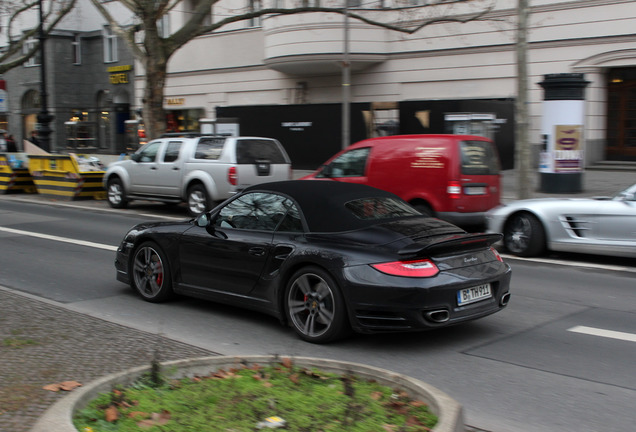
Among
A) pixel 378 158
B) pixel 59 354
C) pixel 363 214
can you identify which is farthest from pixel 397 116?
pixel 59 354

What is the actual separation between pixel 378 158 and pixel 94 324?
7.30 metres

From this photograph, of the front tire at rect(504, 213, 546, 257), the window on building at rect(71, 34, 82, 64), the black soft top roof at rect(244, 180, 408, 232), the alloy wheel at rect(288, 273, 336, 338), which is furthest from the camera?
the window on building at rect(71, 34, 82, 64)

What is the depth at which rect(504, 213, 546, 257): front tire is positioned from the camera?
34.9ft

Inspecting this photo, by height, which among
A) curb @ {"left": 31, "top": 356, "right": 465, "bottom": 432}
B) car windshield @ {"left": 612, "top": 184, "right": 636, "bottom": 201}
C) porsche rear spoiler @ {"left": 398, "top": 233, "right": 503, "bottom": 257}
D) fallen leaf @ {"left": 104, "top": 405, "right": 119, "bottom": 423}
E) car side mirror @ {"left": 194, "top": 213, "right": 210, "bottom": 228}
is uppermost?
car windshield @ {"left": 612, "top": 184, "right": 636, "bottom": 201}

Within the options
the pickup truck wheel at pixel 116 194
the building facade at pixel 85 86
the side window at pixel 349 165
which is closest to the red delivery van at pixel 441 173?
the side window at pixel 349 165

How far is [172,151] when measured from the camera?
16.7 m

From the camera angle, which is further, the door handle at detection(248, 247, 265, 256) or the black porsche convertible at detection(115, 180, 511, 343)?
the door handle at detection(248, 247, 265, 256)

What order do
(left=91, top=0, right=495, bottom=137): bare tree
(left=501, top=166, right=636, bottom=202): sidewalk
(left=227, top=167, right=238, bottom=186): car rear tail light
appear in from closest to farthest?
(left=227, top=167, right=238, bottom=186): car rear tail light
(left=501, top=166, right=636, bottom=202): sidewalk
(left=91, top=0, right=495, bottom=137): bare tree

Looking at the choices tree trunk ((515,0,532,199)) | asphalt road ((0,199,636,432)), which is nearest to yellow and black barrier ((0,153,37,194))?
asphalt road ((0,199,636,432))

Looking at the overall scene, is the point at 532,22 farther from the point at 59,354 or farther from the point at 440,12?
the point at 59,354

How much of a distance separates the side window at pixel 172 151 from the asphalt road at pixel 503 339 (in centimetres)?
623

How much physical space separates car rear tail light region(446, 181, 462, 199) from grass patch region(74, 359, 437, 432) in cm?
795

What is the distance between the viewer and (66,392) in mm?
4605

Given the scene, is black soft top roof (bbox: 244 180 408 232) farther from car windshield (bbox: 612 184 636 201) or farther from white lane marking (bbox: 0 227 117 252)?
white lane marking (bbox: 0 227 117 252)
